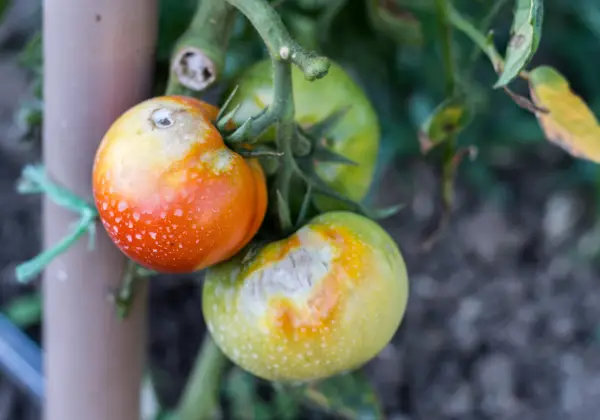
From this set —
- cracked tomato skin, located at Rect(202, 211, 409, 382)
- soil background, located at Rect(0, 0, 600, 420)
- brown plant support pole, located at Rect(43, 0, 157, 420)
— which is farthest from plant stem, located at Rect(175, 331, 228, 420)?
soil background, located at Rect(0, 0, 600, 420)

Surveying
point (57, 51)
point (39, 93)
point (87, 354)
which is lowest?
point (87, 354)

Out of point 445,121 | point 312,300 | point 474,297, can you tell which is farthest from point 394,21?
point 474,297

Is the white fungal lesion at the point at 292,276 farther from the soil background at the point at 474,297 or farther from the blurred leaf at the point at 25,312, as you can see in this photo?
the blurred leaf at the point at 25,312

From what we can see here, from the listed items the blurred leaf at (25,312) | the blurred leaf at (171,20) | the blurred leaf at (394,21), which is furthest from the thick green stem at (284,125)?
the blurred leaf at (25,312)

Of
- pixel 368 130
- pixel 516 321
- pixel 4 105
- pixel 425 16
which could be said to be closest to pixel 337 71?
pixel 368 130

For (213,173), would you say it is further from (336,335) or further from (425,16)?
(425,16)

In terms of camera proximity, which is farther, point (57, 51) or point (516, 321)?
point (516, 321)
